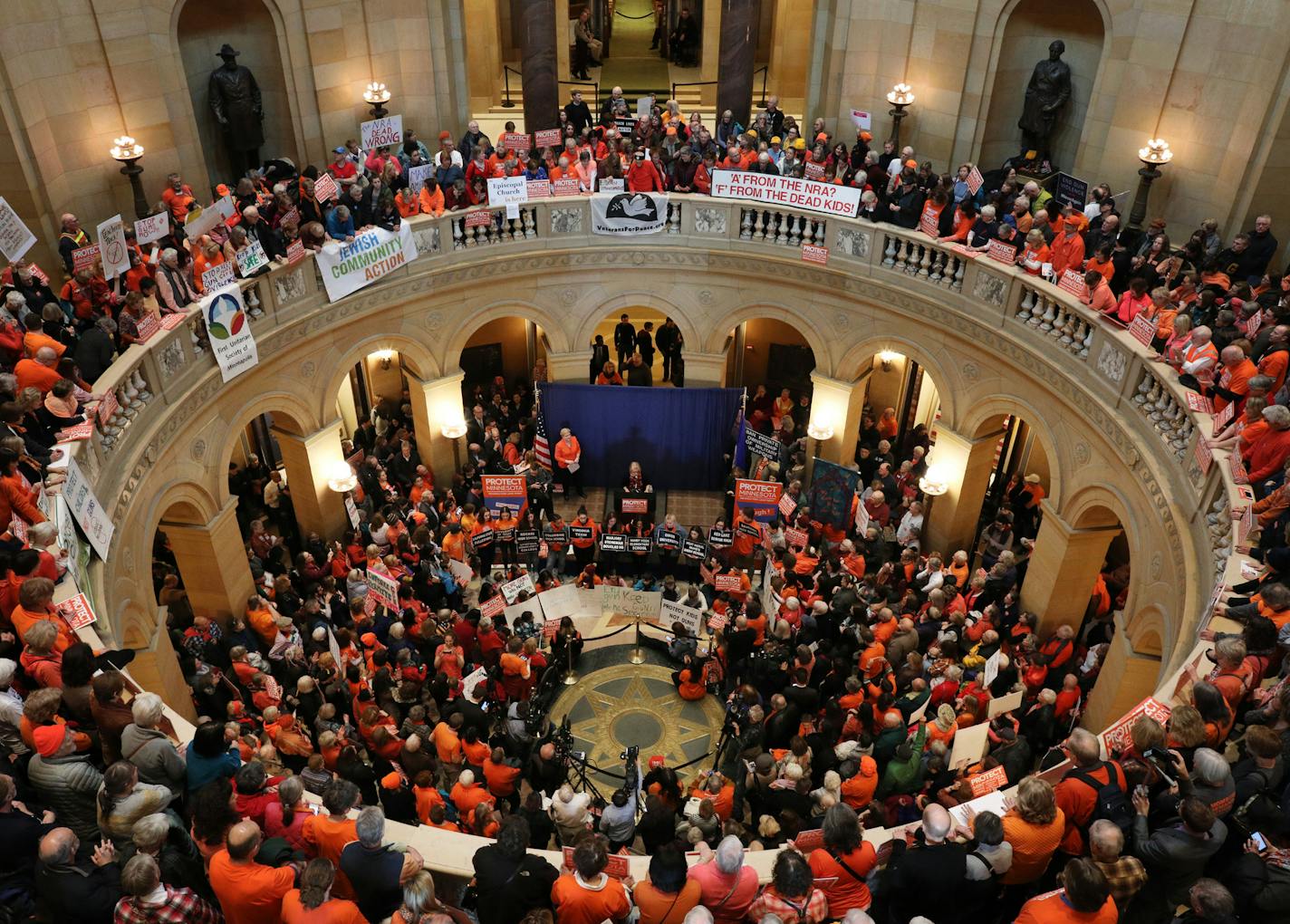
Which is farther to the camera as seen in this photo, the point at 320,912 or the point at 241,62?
the point at 241,62

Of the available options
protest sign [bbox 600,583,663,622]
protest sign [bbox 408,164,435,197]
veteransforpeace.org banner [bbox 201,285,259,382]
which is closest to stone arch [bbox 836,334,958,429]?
protest sign [bbox 600,583,663,622]

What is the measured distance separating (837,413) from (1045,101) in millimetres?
7354

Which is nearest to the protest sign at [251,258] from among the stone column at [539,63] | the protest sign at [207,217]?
the protest sign at [207,217]

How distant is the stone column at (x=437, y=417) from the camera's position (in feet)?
69.5

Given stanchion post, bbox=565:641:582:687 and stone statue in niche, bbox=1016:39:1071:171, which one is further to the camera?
A: stone statue in niche, bbox=1016:39:1071:171

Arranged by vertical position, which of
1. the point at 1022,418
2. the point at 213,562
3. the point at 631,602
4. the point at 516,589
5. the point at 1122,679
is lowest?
the point at 631,602

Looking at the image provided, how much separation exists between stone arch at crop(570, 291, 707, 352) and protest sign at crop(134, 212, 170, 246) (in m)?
8.65

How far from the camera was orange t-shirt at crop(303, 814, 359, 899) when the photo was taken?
26.4ft

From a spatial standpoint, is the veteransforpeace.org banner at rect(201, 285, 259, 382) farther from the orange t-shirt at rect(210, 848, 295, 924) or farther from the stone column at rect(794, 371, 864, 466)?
the stone column at rect(794, 371, 864, 466)

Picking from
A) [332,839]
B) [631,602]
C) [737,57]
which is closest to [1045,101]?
[737,57]

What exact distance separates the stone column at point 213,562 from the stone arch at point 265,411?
48 cm

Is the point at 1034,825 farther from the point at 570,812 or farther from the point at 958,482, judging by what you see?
the point at 958,482

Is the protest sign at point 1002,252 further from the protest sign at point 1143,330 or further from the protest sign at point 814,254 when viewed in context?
the protest sign at point 814,254

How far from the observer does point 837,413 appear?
21.3m
